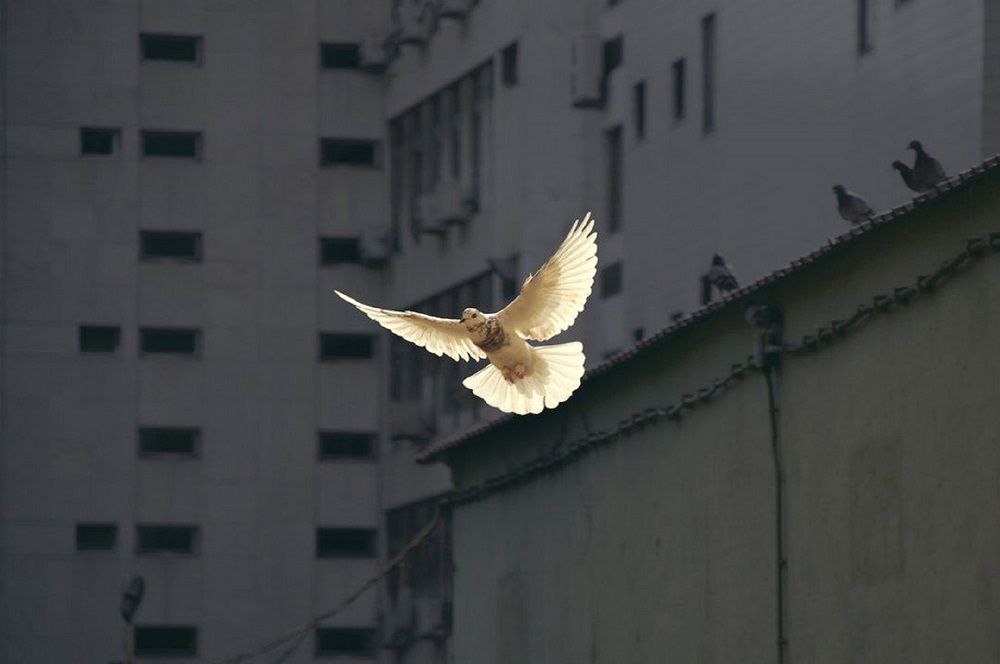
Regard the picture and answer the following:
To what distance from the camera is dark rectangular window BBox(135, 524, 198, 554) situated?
78.5 metres

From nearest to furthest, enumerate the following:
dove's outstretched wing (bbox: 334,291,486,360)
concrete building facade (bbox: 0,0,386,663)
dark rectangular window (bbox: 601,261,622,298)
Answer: dove's outstretched wing (bbox: 334,291,486,360), dark rectangular window (bbox: 601,261,622,298), concrete building facade (bbox: 0,0,386,663)

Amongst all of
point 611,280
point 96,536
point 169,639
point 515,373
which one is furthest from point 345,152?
point 515,373

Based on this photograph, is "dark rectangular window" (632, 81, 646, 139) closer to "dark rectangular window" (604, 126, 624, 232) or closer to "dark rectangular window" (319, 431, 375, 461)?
"dark rectangular window" (604, 126, 624, 232)

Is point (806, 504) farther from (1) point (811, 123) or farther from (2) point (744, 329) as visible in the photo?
(1) point (811, 123)

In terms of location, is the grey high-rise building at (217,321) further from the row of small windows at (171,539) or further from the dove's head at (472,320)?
the dove's head at (472,320)

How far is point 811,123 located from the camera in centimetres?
4775

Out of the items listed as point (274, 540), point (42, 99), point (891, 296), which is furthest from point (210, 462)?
point (891, 296)

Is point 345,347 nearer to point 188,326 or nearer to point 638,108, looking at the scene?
point 188,326

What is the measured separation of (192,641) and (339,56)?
1675cm

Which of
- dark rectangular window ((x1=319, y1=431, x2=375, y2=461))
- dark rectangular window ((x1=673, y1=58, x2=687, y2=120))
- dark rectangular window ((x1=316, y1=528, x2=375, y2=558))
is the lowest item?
dark rectangular window ((x1=316, y1=528, x2=375, y2=558))

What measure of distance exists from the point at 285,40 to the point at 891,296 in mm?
54057

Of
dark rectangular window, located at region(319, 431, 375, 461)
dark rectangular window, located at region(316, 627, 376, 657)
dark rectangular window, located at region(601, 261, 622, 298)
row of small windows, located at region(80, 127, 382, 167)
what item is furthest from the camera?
dark rectangular window, located at region(319, 431, 375, 461)

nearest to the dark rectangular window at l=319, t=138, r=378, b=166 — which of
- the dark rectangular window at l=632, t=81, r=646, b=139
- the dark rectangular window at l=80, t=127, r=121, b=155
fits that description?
the dark rectangular window at l=80, t=127, r=121, b=155

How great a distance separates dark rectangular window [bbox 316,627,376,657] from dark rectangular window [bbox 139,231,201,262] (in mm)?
10904
